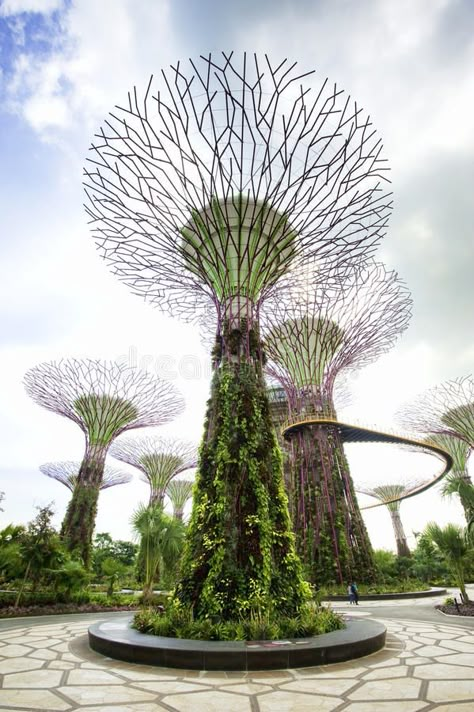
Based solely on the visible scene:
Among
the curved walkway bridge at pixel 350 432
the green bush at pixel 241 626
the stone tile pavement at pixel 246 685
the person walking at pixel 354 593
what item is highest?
the curved walkway bridge at pixel 350 432

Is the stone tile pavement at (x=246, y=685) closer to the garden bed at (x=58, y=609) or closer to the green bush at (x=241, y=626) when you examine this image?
the green bush at (x=241, y=626)

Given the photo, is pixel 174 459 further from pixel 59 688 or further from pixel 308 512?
pixel 59 688

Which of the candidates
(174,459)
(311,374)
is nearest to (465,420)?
(311,374)

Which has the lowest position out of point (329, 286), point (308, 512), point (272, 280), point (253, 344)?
point (308, 512)

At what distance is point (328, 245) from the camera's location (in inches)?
391

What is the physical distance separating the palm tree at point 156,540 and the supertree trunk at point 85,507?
924 centimetres

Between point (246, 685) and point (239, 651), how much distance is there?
614 mm

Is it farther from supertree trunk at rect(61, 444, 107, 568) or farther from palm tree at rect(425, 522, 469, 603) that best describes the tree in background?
palm tree at rect(425, 522, 469, 603)

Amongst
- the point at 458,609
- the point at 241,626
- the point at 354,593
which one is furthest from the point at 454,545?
the point at 241,626

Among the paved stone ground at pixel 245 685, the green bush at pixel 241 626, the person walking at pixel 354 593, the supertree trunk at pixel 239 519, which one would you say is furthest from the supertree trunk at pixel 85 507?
the paved stone ground at pixel 245 685

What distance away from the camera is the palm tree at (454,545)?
10266 mm

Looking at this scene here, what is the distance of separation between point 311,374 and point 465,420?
11.6 metres

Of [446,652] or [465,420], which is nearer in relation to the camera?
[446,652]

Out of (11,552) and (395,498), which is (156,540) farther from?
(395,498)
